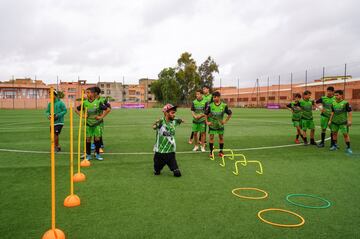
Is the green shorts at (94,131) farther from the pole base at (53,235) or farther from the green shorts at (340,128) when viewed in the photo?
the green shorts at (340,128)

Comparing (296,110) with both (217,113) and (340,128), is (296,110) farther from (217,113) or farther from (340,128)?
(217,113)

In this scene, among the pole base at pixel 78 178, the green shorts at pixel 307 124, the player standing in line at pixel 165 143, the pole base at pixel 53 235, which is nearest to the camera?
the pole base at pixel 53 235

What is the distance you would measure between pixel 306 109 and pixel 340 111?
62.8 inches

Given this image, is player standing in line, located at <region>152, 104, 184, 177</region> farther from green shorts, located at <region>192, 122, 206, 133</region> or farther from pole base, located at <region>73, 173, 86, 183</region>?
green shorts, located at <region>192, 122, 206, 133</region>

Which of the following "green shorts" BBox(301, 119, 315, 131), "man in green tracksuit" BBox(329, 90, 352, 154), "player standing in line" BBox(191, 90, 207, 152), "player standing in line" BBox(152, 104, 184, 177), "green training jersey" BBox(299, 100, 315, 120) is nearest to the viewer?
"player standing in line" BBox(152, 104, 184, 177)

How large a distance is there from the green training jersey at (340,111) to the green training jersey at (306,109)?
1319 millimetres

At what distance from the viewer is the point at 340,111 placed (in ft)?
34.8

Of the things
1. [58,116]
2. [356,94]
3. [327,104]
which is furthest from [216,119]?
[356,94]

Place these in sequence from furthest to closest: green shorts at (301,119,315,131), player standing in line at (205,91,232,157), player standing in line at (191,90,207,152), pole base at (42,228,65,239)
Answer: green shorts at (301,119,315,131) → player standing in line at (191,90,207,152) → player standing in line at (205,91,232,157) → pole base at (42,228,65,239)

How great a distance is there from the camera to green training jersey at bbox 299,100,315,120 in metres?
12.1

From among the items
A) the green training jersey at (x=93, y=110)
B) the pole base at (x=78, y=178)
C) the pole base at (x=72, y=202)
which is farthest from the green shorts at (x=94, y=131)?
the pole base at (x=72, y=202)

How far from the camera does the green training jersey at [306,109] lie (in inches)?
476

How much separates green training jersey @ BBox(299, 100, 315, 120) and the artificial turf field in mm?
2771

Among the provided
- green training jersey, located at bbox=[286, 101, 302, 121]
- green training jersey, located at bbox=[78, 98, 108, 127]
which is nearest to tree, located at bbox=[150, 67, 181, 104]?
green training jersey, located at bbox=[286, 101, 302, 121]
